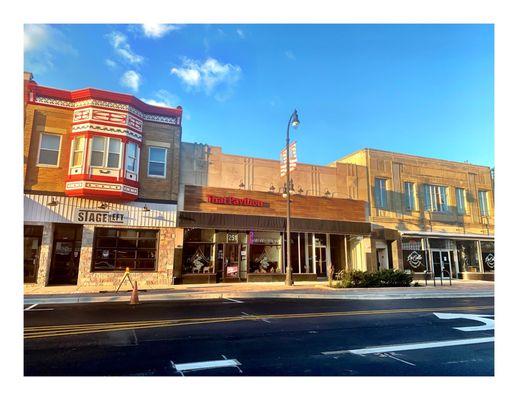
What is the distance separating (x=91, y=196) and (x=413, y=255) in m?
21.1

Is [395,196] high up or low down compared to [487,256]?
up

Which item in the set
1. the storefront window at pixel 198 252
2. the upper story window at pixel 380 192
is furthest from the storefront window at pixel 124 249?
the upper story window at pixel 380 192

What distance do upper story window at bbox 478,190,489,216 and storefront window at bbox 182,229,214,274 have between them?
22763 mm

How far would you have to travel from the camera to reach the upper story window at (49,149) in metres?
18.1

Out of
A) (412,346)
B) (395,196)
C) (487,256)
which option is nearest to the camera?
(412,346)

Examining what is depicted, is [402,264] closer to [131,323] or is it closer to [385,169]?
[385,169]

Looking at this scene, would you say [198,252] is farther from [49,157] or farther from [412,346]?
[412,346]

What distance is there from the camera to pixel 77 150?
59.9 ft

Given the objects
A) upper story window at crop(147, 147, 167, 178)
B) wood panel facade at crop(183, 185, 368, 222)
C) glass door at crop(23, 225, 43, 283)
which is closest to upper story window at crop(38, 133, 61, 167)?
glass door at crop(23, 225, 43, 283)

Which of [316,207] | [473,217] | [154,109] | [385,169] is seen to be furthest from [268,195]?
[473,217]

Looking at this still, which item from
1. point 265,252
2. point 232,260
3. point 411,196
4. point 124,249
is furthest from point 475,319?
point 411,196

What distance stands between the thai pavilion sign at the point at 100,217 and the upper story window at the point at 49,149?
2.99m

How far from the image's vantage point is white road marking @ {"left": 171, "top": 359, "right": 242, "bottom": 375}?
16.3ft

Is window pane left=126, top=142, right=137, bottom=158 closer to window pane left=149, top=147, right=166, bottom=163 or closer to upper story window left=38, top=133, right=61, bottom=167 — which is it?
window pane left=149, top=147, right=166, bottom=163
